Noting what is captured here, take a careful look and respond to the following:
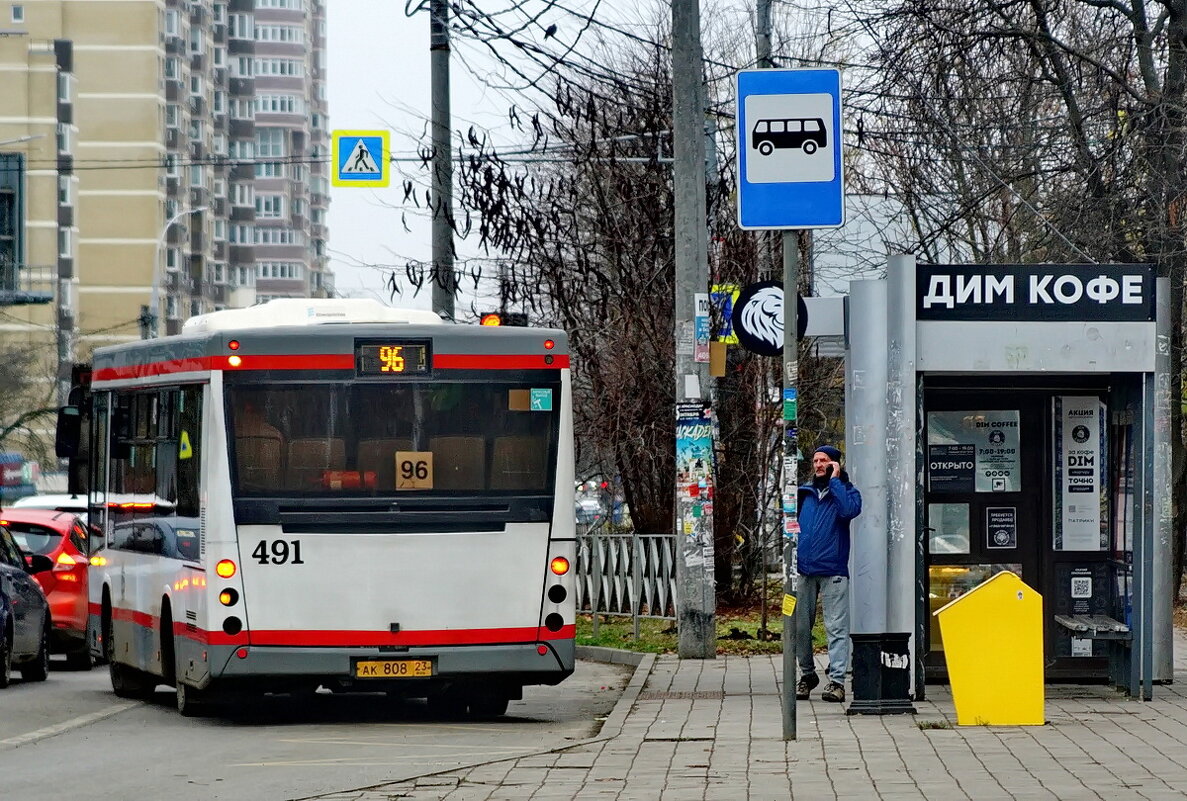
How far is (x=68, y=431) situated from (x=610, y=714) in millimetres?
6514

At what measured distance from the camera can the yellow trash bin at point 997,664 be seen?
1237cm

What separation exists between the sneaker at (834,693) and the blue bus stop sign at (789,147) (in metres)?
3.86

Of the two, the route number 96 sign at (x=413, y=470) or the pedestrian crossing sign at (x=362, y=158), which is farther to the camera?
the pedestrian crossing sign at (x=362, y=158)

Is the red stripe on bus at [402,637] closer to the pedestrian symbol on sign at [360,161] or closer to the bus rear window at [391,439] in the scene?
the bus rear window at [391,439]

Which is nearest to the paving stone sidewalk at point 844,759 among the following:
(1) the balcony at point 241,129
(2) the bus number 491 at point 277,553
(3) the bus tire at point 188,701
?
(2) the bus number 491 at point 277,553

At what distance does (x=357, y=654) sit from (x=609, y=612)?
9.01 m

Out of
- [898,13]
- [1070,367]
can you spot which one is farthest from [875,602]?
[898,13]

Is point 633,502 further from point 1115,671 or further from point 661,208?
point 1115,671

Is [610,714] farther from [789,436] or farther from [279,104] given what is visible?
[279,104]

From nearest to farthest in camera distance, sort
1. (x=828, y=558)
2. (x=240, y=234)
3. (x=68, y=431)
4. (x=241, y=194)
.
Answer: (x=828, y=558), (x=68, y=431), (x=241, y=194), (x=240, y=234)

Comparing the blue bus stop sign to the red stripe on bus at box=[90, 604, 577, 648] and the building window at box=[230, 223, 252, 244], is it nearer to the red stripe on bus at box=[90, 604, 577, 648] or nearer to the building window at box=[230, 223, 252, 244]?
the red stripe on bus at box=[90, 604, 577, 648]

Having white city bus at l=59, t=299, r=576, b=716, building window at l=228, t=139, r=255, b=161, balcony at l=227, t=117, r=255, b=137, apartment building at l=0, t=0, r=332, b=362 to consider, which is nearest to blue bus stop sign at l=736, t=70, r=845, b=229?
white city bus at l=59, t=299, r=576, b=716

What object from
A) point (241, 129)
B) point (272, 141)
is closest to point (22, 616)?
point (241, 129)

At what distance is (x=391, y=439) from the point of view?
1402 cm
